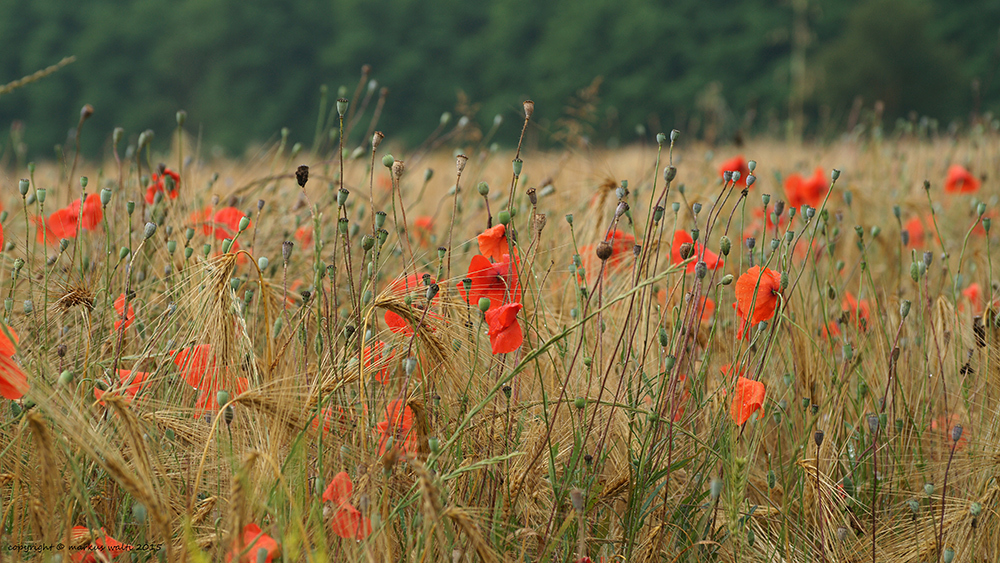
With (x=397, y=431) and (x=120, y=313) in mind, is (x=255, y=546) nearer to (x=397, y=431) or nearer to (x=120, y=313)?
(x=397, y=431)

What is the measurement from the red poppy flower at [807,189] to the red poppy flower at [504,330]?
5.17ft

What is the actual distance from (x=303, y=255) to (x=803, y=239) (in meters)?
1.48

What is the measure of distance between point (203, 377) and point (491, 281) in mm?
409

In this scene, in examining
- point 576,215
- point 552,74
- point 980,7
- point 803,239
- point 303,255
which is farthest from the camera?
point 552,74

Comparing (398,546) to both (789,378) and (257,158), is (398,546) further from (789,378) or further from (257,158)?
(257,158)

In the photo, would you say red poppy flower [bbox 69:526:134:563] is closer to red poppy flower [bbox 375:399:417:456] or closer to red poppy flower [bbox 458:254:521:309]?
red poppy flower [bbox 375:399:417:456]

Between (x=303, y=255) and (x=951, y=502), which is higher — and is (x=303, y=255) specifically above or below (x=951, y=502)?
above

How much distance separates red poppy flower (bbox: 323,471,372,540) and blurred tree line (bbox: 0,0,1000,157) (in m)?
16.1

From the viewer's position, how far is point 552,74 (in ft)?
61.9

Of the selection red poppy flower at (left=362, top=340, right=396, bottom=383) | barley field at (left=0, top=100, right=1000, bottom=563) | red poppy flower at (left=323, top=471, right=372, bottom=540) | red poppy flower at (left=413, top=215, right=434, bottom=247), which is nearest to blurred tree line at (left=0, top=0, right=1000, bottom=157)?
red poppy flower at (left=413, top=215, right=434, bottom=247)

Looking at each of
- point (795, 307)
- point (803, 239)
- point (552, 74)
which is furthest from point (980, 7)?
point (795, 307)

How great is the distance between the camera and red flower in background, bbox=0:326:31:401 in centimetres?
80

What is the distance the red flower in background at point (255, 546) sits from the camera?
30.2 inches

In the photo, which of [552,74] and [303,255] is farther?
[552,74]
